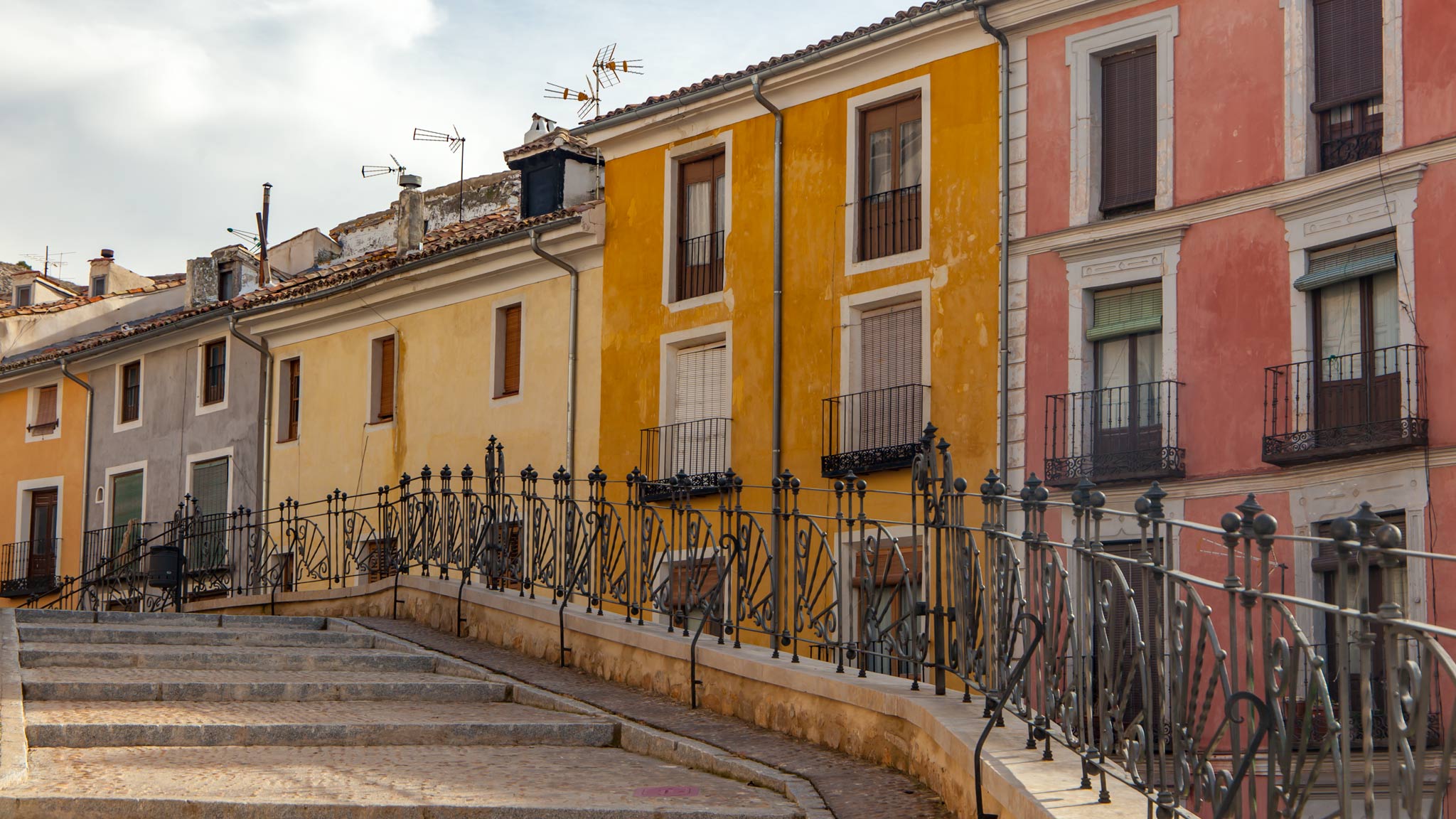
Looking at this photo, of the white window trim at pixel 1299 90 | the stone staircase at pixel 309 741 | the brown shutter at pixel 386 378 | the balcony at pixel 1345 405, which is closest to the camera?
the stone staircase at pixel 309 741

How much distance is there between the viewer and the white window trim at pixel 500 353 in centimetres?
2622

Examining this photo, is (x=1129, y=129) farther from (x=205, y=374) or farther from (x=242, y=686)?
(x=205, y=374)

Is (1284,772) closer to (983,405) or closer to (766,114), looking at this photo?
(983,405)

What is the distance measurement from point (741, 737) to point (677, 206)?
16514mm

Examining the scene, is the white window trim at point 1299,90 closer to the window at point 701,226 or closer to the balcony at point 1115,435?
the balcony at point 1115,435

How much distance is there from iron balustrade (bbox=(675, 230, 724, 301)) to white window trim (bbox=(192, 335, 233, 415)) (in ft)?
38.1

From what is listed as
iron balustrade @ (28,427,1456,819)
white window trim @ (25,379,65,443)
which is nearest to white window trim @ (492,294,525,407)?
iron balustrade @ (28,427,1456,819)

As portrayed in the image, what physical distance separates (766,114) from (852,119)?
5.43ft

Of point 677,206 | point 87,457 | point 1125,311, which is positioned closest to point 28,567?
point 87,457

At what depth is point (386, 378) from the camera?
2892 cm

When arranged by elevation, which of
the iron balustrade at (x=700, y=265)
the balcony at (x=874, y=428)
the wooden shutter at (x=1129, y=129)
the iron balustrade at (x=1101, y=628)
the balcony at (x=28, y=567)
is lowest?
the balcony at (x=28, y=567)

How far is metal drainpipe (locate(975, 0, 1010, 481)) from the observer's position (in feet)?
65.6

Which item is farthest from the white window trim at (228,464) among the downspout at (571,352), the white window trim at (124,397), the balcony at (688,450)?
the balcony at (688,450)

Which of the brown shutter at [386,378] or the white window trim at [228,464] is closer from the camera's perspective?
the brown shutter at [386,378]
